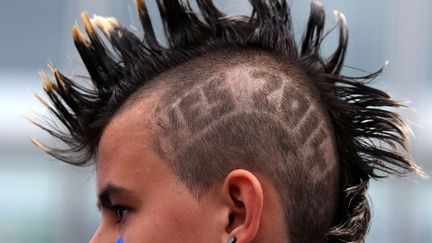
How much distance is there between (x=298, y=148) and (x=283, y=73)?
0.22m

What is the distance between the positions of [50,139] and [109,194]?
342cm

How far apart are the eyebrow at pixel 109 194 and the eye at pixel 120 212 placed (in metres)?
0.02

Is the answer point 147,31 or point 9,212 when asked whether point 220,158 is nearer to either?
point 147,31

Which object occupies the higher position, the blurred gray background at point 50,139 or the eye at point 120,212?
the eye at point 120,212

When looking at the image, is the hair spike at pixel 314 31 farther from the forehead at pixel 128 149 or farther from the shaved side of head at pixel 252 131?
the forehead at pixel 128 149

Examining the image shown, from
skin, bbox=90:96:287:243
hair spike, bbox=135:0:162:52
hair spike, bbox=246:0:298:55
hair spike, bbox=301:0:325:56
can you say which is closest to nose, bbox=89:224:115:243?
skin, bbox=90:96:287:243

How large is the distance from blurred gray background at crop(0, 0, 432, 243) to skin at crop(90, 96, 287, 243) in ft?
10.9

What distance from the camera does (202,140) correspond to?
1.94m

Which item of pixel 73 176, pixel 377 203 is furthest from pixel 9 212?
pixel 377 203

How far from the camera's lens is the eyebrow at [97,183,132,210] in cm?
193

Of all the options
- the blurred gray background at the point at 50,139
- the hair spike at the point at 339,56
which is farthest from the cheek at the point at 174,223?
the blurred gray background at the point at 50,139

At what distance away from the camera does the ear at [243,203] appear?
1.81 meters

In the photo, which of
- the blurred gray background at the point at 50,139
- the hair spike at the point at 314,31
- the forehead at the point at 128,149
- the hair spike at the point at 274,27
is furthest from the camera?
the blurred gray background at the point at 50,139

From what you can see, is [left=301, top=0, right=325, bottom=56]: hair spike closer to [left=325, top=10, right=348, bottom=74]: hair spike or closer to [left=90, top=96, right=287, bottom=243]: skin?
[left=325, top=10, right=348, bottom=74]: hair spike
